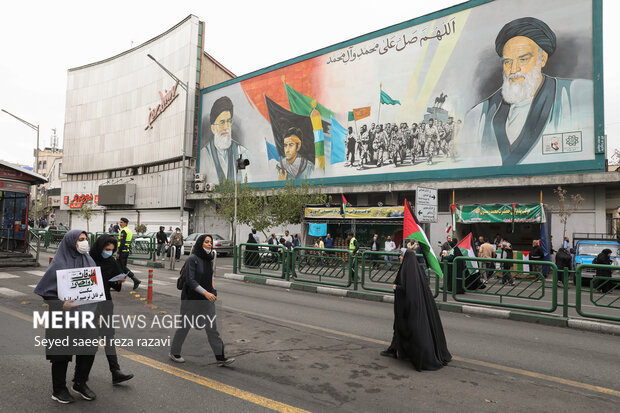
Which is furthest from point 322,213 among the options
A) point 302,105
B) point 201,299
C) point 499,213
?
point 201,299

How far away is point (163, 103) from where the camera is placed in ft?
132

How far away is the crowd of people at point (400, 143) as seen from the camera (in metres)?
23.3

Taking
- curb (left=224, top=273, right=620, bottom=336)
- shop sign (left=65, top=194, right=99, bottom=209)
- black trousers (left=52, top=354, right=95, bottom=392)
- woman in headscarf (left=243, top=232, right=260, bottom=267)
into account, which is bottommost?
curb (left=224, top=273, right=620, bottom=336)

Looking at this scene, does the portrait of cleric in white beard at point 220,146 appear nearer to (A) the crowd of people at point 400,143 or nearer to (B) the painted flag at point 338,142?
(B) the painted flag at point 338,142

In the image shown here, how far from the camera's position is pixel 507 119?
2108 centimetres

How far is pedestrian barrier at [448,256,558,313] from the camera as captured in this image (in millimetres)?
8883

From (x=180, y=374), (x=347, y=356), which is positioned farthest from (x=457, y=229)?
(x=180, y=374)

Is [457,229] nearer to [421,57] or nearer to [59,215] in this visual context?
[421,57]

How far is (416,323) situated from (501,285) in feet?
16.7

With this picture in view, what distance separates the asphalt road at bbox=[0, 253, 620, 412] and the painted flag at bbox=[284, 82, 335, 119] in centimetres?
2254

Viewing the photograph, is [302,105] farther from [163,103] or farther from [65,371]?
[65,371]

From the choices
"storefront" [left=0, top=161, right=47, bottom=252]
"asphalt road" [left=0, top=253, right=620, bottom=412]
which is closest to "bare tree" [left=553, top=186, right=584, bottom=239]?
"asphalt road" [left=0, top=253, right=620, bottom=412]

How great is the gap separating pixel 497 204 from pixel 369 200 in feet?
28.9

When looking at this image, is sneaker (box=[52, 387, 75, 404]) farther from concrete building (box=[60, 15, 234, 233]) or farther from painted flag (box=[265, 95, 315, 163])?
concrete building (box=[60, 15, 234, 233])
